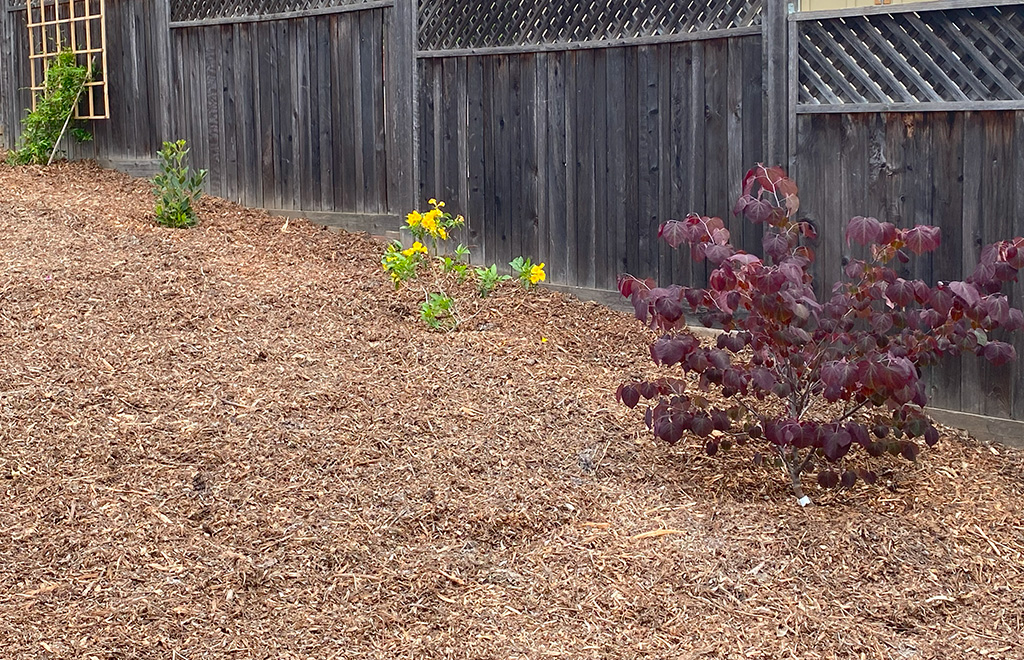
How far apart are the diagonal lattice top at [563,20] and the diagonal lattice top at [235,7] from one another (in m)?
0.88

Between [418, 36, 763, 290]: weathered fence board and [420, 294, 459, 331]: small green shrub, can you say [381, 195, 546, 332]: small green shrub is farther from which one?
[418, 36, 763, 290]: weathered fence board

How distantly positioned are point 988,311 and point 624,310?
241 centimetres

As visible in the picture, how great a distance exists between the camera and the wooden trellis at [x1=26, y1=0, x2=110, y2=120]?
974cm

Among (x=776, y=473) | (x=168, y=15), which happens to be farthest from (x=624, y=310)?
(x=168, y=15)

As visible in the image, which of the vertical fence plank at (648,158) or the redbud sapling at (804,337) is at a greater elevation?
the vertical fence plank at (648,158)

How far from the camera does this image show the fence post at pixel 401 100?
722cm

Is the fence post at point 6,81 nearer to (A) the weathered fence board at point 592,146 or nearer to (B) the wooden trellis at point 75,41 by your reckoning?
(B) the wooden trellis at point 75,41

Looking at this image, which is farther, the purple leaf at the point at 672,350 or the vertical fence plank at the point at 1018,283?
the vertical fence plank at the point at 1018,283

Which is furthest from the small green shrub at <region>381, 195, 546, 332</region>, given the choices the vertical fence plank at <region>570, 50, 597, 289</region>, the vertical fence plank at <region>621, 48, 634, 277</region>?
the vertical fence plank at <region>621, 48, 634, 277</region>

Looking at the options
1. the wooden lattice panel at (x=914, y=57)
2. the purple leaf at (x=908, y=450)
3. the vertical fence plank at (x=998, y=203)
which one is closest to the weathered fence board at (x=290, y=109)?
the wooden lattice panel at (x=914, y=57)

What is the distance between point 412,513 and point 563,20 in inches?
133

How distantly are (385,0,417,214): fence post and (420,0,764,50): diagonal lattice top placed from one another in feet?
0.39

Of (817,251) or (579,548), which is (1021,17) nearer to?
(817,251)

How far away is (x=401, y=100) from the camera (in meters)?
7.32
